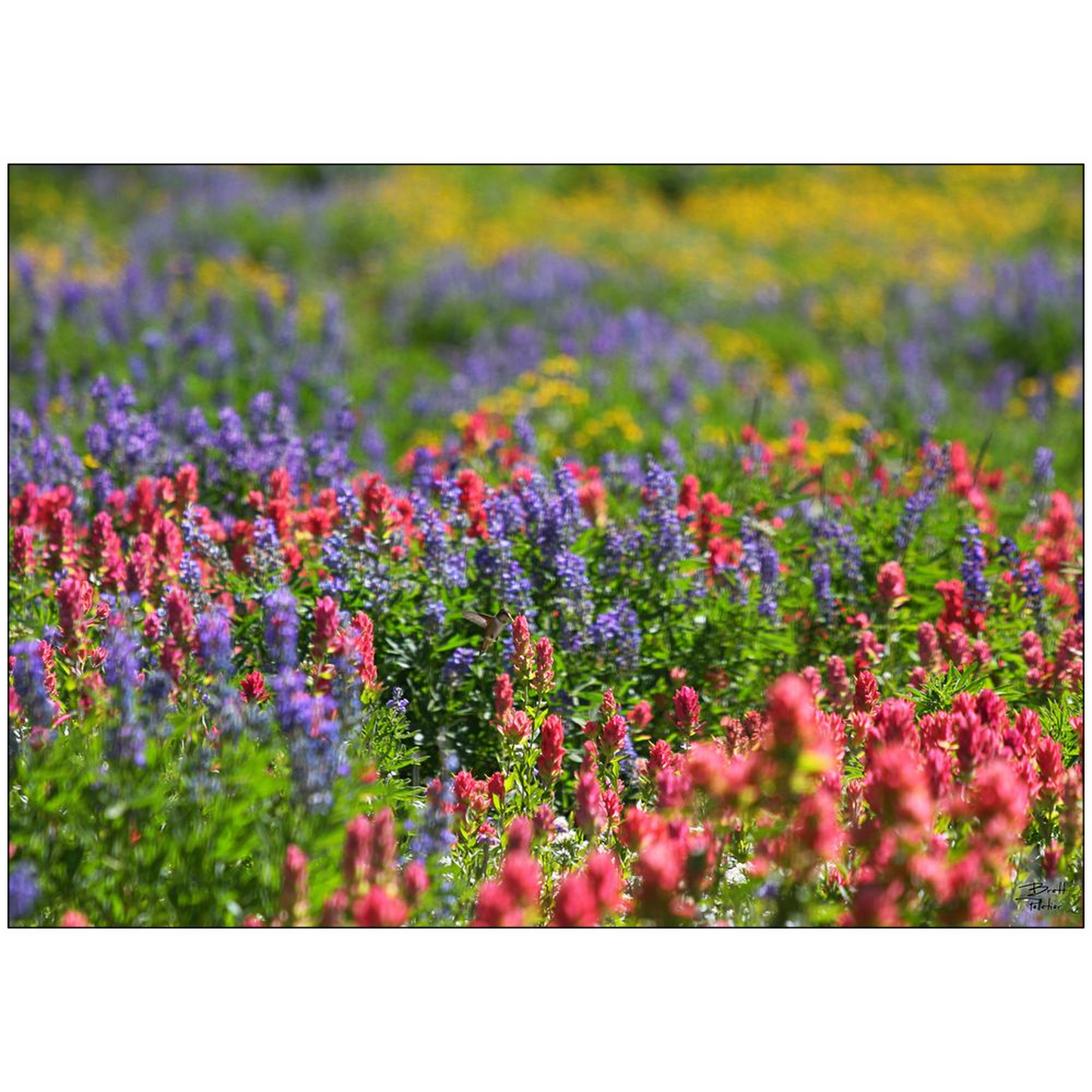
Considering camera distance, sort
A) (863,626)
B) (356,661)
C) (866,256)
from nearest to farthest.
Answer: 1. (356,661)
2. (863,626)
3. (866,256)

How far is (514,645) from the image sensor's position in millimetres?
3371

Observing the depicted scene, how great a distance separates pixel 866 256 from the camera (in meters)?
14.2

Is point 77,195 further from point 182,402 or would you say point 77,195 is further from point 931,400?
point 931,400

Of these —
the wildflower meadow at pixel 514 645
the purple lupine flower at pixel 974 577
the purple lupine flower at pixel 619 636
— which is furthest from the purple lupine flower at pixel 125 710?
the purple lupine flower at pixel 974 577

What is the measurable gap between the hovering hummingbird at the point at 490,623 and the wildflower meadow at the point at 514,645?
8 cm

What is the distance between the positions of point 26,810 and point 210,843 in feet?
1.83

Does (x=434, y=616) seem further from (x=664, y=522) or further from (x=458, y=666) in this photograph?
(x=664, y=522)

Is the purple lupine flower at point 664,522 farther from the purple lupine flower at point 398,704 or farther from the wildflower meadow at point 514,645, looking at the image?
the purple lupine flower at point 398,704

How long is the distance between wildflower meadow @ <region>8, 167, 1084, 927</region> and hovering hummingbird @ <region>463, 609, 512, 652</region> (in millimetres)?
82

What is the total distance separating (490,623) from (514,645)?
31 centimetres

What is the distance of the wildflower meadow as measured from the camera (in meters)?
2.60

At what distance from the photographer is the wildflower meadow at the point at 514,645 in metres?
2.60

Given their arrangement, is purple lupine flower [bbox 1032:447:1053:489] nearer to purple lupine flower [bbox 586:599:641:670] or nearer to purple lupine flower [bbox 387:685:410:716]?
purple lupine flower [bbox 586:599:641:670]
